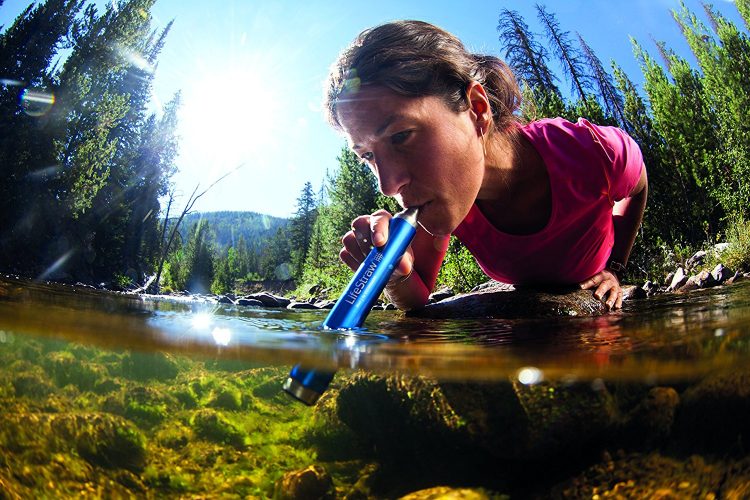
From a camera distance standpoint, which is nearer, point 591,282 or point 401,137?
point 401,137

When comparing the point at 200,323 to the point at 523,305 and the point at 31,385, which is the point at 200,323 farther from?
the point at 523,305

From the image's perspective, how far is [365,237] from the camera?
2.73 ft

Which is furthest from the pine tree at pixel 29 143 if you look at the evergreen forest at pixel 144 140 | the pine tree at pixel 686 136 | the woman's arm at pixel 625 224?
the pine tree at pixel 686 136

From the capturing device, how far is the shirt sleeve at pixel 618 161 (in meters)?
1.23

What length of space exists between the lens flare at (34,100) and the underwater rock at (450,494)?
3.00 meters

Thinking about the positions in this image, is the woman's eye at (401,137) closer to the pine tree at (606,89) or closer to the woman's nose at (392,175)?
the woman's nose at (392,175)

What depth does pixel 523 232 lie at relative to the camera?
4.17ft

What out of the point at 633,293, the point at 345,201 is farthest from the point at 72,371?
the point at 345,201

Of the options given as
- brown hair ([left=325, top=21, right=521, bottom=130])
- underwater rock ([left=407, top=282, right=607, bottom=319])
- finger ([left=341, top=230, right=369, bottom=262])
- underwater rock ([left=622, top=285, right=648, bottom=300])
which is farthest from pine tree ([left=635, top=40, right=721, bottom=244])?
finger ([left=341, top=230, right=369, bottom=262])

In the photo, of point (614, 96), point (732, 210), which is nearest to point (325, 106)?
point (614, 96)

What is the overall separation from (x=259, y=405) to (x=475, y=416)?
0.79 ft

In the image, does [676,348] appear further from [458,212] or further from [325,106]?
[325,106]

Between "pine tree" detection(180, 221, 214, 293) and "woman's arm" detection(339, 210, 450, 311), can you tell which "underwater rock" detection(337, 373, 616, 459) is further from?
"pine tree" detection(180, 221, 214, 293)

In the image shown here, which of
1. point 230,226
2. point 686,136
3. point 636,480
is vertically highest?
point 686,136
